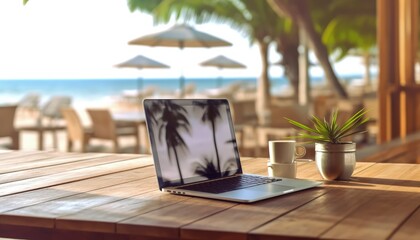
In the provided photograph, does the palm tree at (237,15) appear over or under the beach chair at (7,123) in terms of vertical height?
over

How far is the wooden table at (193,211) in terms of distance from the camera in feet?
4.29

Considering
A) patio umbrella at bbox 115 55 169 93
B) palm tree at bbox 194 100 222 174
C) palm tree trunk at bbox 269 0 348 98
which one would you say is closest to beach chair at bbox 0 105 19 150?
palm tree at bbox 194 100 222 174

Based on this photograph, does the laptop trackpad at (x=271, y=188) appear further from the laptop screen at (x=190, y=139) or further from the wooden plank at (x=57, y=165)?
the wooden plank at (x=57, y=165)

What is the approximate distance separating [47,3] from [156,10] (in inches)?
1015

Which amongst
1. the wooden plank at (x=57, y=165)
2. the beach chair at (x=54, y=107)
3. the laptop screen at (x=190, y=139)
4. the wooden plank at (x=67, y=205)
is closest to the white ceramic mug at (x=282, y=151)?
the laptop screen at (x=190, y=139)

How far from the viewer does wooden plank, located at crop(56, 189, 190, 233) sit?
54.6 inches

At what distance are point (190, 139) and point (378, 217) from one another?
0.61 m

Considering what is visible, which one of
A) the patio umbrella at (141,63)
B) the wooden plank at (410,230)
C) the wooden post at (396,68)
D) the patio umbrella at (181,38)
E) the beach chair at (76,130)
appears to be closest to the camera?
the wooden plank at (410,230)

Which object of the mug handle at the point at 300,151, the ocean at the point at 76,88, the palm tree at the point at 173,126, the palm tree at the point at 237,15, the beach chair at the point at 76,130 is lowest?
the beach chair at the point at 76,130

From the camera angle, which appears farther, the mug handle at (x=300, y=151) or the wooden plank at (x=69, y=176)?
the mug handle at (x=300, y=151)

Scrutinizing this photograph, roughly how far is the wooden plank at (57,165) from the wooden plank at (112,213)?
1.82 feet

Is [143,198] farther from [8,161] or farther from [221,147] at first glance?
[8,161]

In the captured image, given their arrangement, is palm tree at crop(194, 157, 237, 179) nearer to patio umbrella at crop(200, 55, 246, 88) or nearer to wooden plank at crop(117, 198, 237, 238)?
wooden plank at crop(117, 198, 237, 238)

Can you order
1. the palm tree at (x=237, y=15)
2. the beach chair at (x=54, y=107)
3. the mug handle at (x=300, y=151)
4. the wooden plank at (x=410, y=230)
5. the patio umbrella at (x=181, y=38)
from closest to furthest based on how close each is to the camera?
the wooden plank at (x=410, y=230), the mug handle at (x=300, y=151), the patio umbrella at (x=181, y=38), the beach chair at (x=54, y=107), the palm tree at (x=237, y=15)
